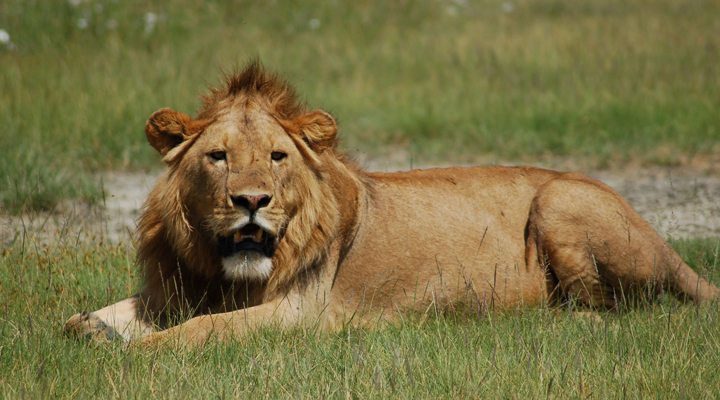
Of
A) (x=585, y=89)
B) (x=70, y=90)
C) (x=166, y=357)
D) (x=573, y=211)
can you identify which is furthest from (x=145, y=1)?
(x=166, y=357)

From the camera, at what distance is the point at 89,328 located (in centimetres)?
448

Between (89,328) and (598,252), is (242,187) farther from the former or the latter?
(598,252)

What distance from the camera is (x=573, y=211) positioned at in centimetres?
539

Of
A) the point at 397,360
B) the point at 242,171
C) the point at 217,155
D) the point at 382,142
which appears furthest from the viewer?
the point at 382,142


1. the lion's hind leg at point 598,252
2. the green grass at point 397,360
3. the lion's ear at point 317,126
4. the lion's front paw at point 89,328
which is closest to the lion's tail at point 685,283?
the lion's hind leg at point 598,252

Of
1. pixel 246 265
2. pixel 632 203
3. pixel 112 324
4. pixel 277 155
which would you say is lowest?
pixel 632 203

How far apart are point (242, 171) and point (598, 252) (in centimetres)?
186

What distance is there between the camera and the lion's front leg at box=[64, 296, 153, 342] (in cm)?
446

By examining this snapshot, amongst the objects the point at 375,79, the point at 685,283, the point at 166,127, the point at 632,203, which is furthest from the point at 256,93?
the point at 375,79

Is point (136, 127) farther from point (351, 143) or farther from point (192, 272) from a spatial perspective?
point (192, 272)

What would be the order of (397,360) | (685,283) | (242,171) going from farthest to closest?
1. (685,283)
2. (242,171)
3. (397,360)

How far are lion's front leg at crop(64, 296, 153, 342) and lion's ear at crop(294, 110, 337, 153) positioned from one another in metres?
1.02

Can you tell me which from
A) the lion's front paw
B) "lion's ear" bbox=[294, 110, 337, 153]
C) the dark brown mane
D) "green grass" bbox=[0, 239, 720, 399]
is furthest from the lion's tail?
the lion's front paw

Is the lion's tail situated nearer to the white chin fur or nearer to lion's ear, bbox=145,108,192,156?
the white chin fur
